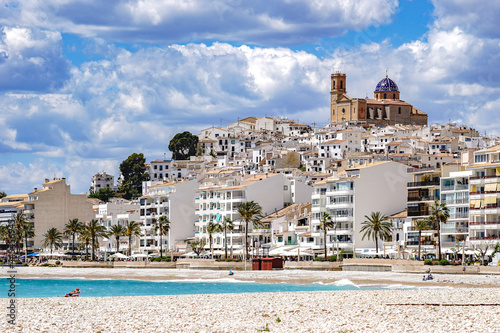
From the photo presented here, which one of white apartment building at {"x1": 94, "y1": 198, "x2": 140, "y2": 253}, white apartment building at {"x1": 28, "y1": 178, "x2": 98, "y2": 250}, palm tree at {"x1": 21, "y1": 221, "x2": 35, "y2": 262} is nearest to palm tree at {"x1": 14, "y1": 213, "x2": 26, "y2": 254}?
palm tree at {"x1": 21, "y1": 221, "x2": 35, "y2": 262}

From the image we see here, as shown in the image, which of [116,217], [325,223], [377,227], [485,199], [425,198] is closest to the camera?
[485,199]

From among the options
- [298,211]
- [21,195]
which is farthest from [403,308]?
[21,195]

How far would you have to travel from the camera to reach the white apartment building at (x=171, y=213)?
132875 millimetres

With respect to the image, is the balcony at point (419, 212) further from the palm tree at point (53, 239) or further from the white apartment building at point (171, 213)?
the palm tree at point (53, 239)

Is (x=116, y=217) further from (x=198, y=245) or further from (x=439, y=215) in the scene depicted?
(x=439, y=215)

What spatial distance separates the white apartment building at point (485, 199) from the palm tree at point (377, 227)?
451 inches

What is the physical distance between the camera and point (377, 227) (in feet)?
309

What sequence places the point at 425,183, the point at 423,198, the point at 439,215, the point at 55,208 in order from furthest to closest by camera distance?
the point at 55,208 < the point at 425,183 < the point at 423,198 < the point at 439,215

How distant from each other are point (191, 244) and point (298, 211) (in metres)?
15.8

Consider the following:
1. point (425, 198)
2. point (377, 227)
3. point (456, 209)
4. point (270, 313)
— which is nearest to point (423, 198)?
point (425, 198)

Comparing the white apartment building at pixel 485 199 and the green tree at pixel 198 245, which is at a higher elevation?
the white apartment building at pixel 485 199

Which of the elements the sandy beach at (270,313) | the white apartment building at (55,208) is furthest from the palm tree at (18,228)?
the sandy beach at (270,313)

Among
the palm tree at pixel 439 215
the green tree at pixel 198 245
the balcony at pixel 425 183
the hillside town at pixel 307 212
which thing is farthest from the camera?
the green tree at pixel 198 245

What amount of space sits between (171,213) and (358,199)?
129 ft
